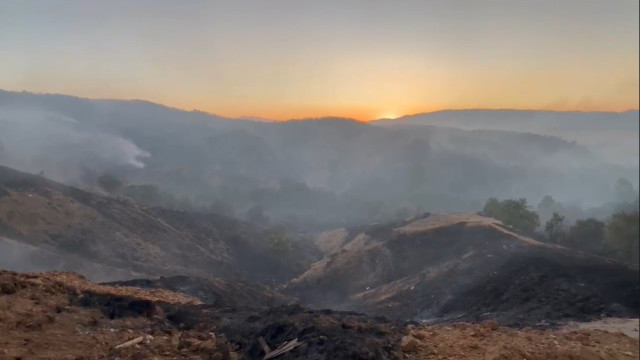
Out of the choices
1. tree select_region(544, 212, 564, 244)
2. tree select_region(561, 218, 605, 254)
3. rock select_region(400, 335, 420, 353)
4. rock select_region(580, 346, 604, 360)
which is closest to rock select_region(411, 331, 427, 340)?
rock select_region(400, 335, 420, 353)

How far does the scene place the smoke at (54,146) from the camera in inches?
2719

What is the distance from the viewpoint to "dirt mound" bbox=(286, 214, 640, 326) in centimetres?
2250

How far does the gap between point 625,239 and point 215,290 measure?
3432 centimetres

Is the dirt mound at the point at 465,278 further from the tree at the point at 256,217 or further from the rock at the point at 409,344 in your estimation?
the tree at the point at 256,217

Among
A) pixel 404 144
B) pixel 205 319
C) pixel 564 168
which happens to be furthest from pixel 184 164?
pixel 564 168

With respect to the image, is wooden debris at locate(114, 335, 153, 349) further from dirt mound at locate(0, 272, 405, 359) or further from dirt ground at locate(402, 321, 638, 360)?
dirt ground at locate(402, 321, 638, 360)

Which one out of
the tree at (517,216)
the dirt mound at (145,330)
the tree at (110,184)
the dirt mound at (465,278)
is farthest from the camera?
the tree at (110,184)

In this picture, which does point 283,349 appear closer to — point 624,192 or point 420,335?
point 420,335

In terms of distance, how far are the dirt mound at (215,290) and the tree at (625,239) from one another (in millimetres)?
28451

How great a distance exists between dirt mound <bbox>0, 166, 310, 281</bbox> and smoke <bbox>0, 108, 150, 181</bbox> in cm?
1446

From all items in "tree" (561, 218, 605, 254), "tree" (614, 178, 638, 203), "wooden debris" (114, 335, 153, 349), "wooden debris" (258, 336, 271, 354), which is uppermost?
"wooden debris" (114, 335, 153, 349)

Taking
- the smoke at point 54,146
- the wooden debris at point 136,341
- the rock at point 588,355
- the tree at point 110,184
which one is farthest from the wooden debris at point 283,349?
the tree at point 110,184

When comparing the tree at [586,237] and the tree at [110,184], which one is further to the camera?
the tree at [110,184]

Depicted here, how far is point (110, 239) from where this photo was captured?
41.0 metres
